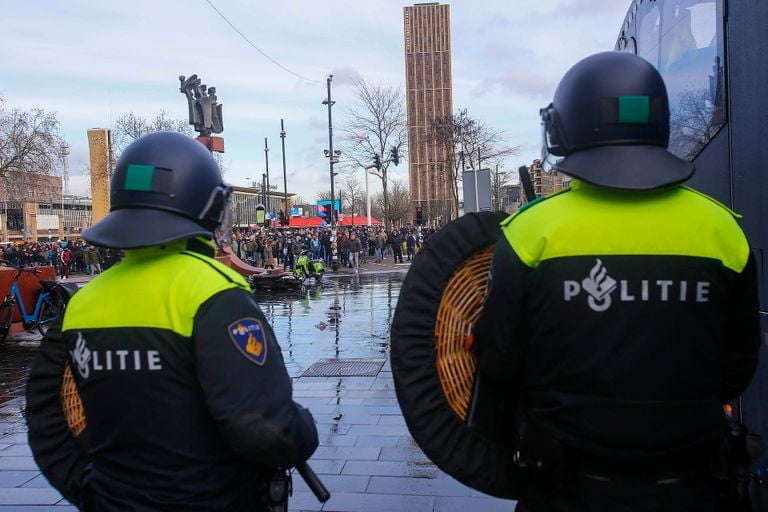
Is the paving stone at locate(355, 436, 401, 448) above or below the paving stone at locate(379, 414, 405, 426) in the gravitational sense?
below

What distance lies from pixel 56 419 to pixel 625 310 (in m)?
1.85

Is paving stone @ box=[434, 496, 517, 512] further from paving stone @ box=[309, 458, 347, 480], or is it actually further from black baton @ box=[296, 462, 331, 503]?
black baton @ box=[296, 462, 331, 503]

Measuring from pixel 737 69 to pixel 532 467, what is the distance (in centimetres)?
258

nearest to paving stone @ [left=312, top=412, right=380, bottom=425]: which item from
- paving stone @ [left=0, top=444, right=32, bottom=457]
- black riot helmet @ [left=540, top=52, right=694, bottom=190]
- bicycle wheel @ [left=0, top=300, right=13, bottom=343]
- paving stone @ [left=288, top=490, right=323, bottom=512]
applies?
paving stone @ [left=288, top=490, right=323, bottom=512]

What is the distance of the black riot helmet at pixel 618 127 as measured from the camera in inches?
77.0

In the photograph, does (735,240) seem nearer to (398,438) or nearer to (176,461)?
(176,461)

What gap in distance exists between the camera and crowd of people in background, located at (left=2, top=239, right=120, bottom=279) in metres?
31.3

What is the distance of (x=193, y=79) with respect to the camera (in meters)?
18.5

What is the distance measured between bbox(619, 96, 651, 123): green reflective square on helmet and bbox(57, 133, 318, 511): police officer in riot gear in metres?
1.22

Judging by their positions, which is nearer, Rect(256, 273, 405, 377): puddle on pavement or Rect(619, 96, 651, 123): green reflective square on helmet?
Rect(619, 96, 651, 123): green reflective square on helmet

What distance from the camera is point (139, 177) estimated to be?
85.1 inches

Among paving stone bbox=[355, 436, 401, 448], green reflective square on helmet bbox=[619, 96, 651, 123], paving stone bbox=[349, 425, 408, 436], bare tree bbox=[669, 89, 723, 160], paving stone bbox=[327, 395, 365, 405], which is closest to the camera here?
green reflective square on helmet bbox=[619, 96, 651, 123]

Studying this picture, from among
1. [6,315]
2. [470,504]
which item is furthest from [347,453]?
[6,315]

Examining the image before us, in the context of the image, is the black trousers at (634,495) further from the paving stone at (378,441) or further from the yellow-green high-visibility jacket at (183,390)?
the paving stone at (378,441)
